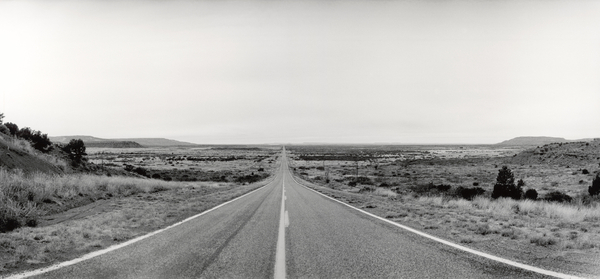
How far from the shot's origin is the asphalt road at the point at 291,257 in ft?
15.9

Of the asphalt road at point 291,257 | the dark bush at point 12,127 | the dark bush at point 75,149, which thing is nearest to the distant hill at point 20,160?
the dark bush at point 12,127

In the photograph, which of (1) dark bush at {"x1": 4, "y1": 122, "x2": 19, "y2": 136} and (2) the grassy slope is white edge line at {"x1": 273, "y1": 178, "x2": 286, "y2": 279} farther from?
(1) dark bush at {"x1": 4, "y1": 122, "x2": 19, "y2": 136}

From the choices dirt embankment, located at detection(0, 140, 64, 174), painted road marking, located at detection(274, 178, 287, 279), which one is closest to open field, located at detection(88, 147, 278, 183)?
dirt embankment, located at detection(0, 140, 64, 174)

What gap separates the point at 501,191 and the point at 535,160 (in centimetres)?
4223

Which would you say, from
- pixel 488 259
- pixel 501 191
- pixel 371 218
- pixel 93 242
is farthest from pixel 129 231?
pixel 501 191

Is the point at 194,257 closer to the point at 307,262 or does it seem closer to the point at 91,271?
the point at 91,271

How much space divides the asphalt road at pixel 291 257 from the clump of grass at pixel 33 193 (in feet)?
13.4

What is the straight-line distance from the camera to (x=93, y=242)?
6668 mm

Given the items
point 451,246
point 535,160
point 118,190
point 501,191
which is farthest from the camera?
point 535,160

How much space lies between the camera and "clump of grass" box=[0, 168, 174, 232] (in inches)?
335

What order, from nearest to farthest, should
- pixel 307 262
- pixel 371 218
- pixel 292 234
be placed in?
pixel 307 262 < pixel 292 234 < pixel 371 218

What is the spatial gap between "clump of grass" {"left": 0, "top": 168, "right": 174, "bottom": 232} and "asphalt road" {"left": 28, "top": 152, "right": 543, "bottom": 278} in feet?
13.4

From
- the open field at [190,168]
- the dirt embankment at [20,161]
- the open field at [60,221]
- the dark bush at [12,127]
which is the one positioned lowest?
the open field at [190,168]

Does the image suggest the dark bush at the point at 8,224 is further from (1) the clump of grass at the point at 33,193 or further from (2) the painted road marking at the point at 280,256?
(2) the painted road marking at the point at 280,256
